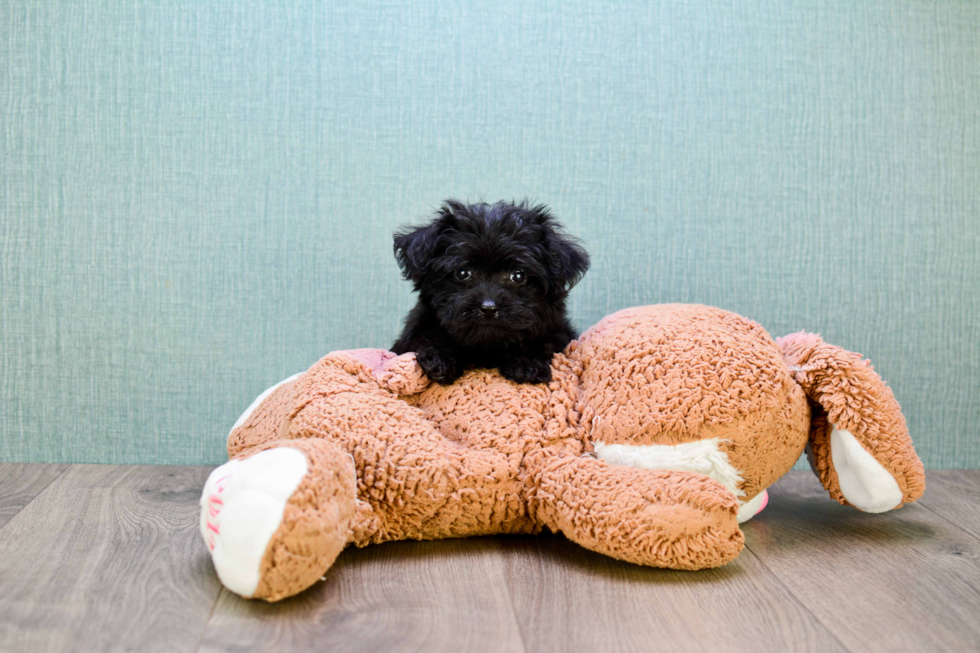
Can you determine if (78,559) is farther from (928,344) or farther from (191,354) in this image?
(928,344)

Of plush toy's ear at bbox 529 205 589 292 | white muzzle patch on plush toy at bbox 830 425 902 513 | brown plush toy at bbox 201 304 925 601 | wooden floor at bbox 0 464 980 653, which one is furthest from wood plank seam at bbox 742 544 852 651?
plush toy's ear at bbox 529 205 589 292

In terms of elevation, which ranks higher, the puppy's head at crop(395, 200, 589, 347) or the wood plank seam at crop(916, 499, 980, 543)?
the puppy's head at crop(395, 200, 589, 347)

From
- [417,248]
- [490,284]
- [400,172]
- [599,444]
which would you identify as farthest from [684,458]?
[400,172]

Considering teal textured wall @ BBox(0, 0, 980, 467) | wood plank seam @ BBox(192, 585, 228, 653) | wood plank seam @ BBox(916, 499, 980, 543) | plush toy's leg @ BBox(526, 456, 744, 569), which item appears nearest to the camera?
wood plank seam @ BBox(192, 585, 228, 653)

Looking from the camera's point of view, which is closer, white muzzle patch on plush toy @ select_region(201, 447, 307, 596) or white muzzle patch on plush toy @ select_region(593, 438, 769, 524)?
white muzzle patch on plush toy @ select_region(201, 447, 307, 596)

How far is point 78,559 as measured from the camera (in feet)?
4.12

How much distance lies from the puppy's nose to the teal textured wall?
2.20 ft

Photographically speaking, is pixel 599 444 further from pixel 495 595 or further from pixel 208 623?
pixel 208 623

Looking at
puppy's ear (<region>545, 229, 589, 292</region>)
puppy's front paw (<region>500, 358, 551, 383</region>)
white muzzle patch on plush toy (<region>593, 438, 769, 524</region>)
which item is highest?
puppy's ear (<region>545, 229, 589, 292</region>)

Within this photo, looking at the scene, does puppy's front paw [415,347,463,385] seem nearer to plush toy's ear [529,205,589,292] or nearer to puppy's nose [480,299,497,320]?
puppy's nose [480,299,497,320]

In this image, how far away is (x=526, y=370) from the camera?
1.43 metres

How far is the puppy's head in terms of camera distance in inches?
53.8

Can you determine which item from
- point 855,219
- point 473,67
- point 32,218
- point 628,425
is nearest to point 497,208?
point 628,425

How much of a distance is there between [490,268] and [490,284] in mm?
37
